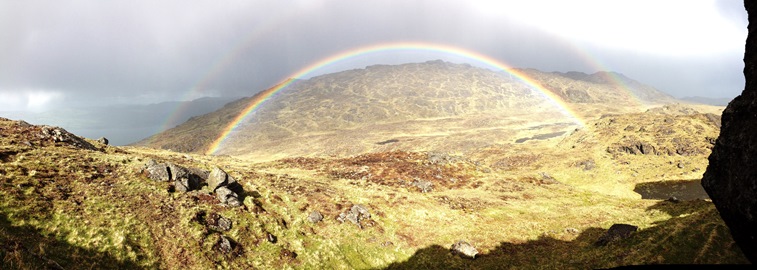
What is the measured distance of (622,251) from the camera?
24.6 m

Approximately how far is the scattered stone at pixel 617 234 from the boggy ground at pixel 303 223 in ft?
3.66

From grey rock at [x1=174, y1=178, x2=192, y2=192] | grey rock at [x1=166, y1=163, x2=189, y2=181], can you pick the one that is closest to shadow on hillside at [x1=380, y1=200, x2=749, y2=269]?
grey rock at [x1=174, y1=178, x2=192, y2=192]

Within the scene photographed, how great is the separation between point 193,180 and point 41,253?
48.4ft

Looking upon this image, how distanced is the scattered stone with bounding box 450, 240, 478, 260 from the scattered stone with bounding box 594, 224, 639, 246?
10.3 m

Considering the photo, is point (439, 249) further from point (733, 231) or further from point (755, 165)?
point (755, 165)

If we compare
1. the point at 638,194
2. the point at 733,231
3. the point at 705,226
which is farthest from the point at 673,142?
the point at 733,231

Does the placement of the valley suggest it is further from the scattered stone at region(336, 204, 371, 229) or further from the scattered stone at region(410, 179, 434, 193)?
the scattered stone at region(410, 179, 434, 193)

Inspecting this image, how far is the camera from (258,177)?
41.1 m

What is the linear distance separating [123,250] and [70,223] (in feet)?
12.3

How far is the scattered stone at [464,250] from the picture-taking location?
3091 centimetres

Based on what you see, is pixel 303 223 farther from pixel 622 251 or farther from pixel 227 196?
pixel 622 251

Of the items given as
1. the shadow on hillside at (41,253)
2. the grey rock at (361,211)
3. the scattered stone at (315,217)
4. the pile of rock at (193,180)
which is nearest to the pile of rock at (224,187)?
the pile of rock at (193,180)

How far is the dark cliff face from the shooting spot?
11.7 metres

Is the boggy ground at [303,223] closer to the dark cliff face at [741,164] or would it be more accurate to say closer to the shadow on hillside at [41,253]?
the shadow on hillside at [41,253]
